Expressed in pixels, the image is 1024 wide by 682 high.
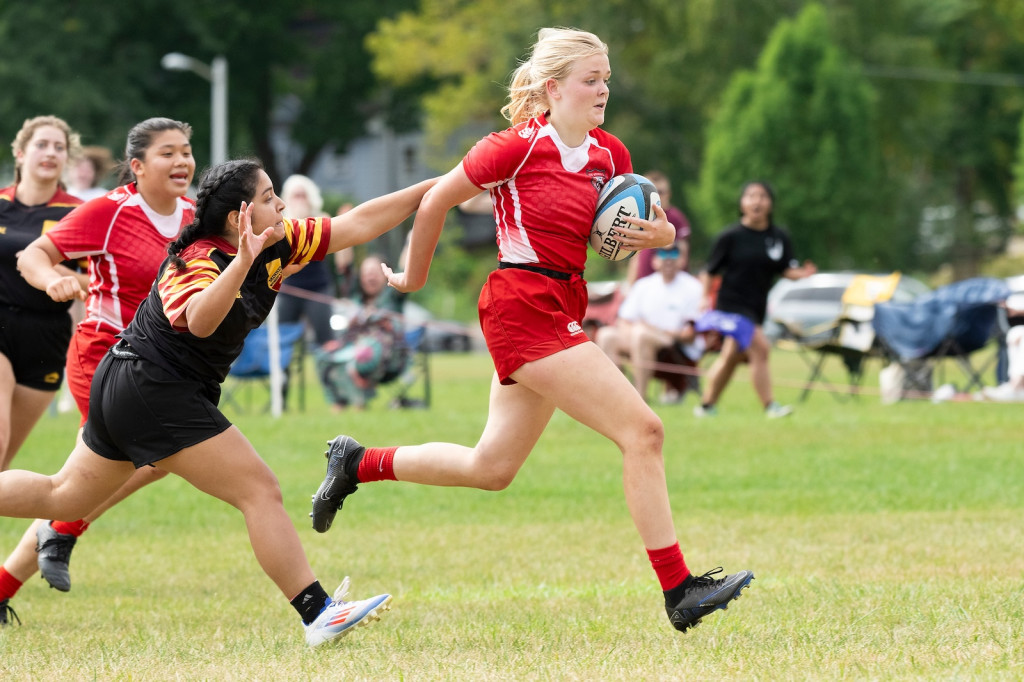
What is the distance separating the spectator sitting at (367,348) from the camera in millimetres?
15375

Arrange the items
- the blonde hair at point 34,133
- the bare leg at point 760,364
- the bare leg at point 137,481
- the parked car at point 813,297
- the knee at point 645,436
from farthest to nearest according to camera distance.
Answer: the parked car at point 813,297
the bare leg at point 760,364
the blonde hair at point 34,133
the bare leg at point 137,481
the knee at point 645,436

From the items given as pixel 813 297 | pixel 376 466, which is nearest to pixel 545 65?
pixel 376 466

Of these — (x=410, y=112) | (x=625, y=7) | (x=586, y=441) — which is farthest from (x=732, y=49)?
(x=586, y=441)

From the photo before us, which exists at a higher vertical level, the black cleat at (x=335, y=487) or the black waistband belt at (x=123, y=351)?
the black waistband belt at (x=123, y=351)

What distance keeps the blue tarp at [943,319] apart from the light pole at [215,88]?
2351 cm

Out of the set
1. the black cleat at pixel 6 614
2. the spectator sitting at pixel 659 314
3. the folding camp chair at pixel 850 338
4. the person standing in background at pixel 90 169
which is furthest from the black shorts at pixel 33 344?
the folding camp chair at pixel 850 338

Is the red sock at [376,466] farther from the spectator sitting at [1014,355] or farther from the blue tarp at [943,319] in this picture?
the blue tarp at [943,319]

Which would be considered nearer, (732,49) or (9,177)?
(732,49)

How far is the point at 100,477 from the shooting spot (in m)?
5.00

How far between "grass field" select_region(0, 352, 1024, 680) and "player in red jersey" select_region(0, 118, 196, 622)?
107cm

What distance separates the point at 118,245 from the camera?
18.4 ft

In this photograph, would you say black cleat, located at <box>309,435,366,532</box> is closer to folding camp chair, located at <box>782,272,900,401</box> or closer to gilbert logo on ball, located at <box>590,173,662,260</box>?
gilbert logo on ball, located at <box>590,173,662,260</box>

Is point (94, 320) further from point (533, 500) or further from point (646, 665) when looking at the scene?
point (533, 500)

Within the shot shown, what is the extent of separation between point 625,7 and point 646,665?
1683 inches
